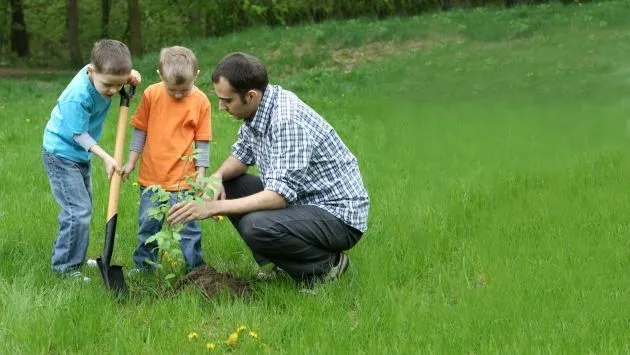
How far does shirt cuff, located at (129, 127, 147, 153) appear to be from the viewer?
5148 millimetres

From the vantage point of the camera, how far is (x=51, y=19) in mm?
34562

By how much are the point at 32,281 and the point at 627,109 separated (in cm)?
752

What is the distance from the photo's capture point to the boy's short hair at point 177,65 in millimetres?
4738

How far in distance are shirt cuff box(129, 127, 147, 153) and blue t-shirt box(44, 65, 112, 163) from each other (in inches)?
9.1

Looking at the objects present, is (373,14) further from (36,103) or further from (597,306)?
(597,306)

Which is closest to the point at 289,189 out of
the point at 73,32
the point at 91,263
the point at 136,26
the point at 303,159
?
the point at 303,159

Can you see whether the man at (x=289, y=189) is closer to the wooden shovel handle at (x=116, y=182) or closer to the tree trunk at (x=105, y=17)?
the wooden shovel handle at (x=116, y=182)

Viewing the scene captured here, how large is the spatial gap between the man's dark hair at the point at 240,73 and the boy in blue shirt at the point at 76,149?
0.59 meters

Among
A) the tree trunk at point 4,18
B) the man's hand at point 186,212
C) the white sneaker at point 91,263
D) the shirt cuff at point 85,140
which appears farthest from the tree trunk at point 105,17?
the man's hand at point 186,212

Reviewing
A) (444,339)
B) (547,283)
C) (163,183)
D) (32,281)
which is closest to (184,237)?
(163,183)

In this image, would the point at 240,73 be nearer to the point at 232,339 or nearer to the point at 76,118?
the point at 76,118

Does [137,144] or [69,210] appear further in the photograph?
[137,144]

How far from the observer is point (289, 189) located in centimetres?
464

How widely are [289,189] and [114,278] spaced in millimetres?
1153
